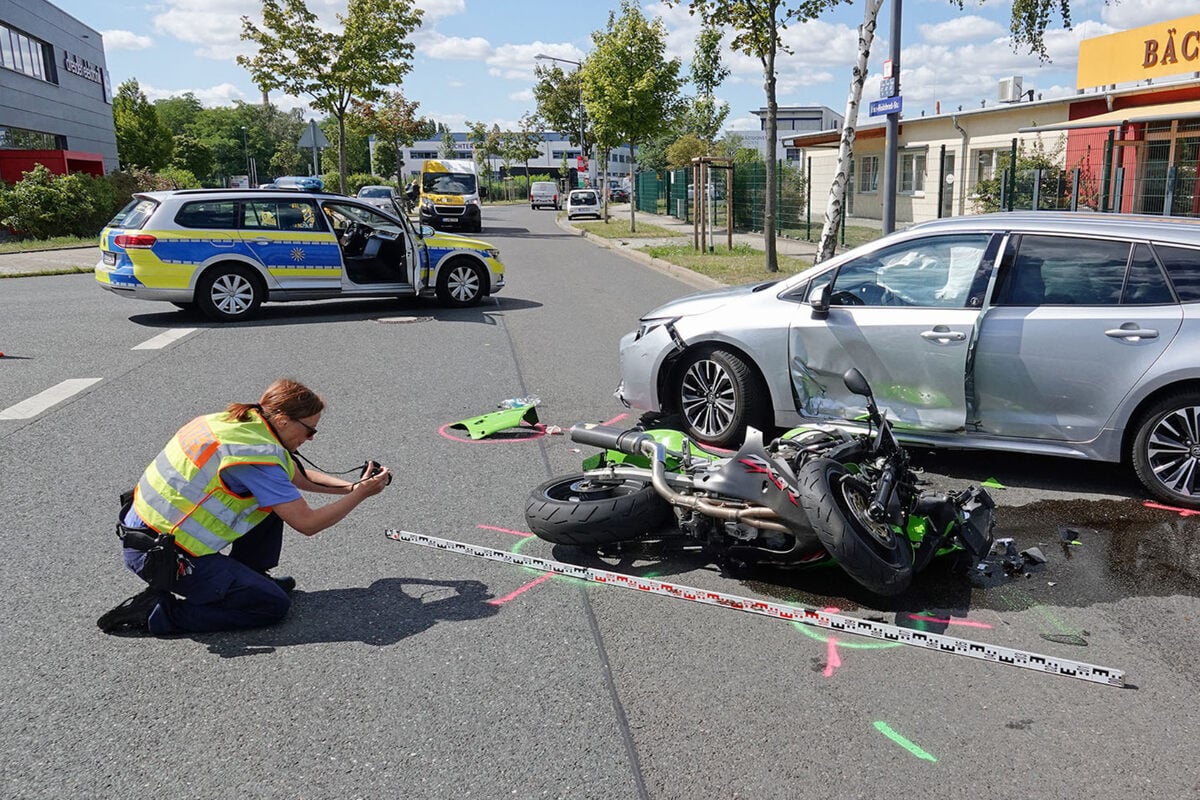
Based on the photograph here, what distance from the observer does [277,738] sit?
11.3ft

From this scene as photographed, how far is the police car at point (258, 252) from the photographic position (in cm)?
1303

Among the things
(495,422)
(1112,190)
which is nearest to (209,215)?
(495,422)

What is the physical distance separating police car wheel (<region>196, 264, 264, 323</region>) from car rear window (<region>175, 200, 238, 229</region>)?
0.56 metres

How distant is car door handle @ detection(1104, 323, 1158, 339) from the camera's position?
558 cm

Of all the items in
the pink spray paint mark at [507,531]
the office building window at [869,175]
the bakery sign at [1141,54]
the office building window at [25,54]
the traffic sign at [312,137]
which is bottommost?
the pink spray paint mark at [507,531]

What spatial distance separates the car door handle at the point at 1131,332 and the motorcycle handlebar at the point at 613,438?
8.75 feet

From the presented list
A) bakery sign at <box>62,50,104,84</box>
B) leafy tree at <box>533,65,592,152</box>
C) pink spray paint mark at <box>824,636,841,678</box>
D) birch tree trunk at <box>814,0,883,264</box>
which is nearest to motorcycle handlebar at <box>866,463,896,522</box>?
pink spray paint mark at <box>824,636,841,678</box>

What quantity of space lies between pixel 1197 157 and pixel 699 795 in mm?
17883

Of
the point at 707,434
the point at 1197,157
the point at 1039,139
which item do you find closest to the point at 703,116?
the point at 1039,139

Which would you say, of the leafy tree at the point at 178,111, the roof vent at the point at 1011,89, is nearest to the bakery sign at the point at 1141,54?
the roof vent at the point at 1011,89

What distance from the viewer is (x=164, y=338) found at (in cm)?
1210

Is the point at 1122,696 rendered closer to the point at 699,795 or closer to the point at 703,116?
the point at 699,795

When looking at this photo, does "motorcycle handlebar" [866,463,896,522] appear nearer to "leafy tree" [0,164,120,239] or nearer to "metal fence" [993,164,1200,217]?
"metal fence" [993,164,1200,217]

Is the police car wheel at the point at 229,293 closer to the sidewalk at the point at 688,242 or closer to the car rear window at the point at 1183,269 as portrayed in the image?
the sidewalk at the point at 688,242
